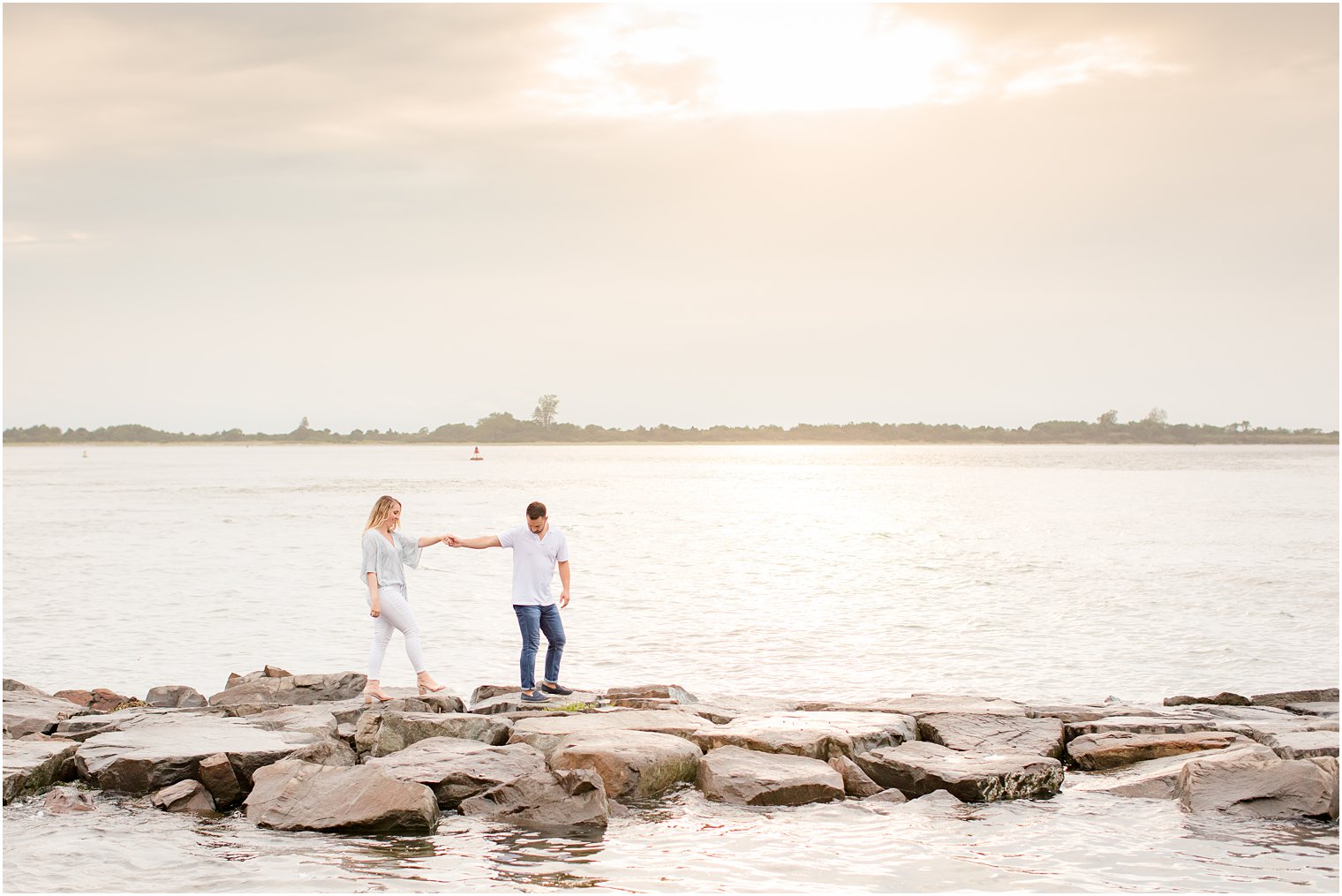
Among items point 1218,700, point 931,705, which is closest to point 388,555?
point 931,705

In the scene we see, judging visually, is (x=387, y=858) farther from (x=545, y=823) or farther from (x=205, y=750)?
(x=205, y=750)

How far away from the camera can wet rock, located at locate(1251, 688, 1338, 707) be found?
44.1 feet

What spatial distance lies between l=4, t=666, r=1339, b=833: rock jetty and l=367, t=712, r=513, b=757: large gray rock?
2cm

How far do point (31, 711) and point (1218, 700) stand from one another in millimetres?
12958

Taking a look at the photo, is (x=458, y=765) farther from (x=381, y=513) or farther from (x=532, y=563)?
(x=381, y=513)

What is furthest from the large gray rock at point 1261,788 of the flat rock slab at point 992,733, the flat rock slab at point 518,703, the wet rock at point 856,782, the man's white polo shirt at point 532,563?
the man's white polo shirt at point 532,563

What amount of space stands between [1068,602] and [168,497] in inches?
2270

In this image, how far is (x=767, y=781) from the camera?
9.30m

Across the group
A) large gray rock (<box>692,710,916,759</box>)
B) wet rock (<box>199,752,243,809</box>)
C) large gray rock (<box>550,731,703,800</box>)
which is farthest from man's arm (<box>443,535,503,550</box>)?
wet rock (<box>199,752,243,809</box>)

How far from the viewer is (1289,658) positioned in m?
18.8

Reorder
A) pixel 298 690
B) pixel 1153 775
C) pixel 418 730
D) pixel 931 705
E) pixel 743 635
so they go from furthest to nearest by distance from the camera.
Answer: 1. pixel 743 635
2. pixel 298 690
3. pixel 931 705
4. pixel 418 730
5. pixel 1153 775

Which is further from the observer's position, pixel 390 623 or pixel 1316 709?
pixel 1316 709

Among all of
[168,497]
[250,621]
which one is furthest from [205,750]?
[168,497]

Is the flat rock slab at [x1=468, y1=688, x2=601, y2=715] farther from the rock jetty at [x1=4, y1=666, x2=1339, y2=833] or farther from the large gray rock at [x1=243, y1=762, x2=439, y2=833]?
the large gray rock at [x1=243, y1=762, x2=439, y2=833]
